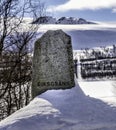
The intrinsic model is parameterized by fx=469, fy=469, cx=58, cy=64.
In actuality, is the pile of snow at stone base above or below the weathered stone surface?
below

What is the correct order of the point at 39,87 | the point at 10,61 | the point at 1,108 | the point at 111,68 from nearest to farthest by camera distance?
the point at 39,87 → the point at 10,61 → the point at 1,108 → the point at 111,68

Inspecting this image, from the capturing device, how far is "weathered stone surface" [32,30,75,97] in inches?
400

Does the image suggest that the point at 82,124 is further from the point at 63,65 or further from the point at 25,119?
Result: the point at 63,65

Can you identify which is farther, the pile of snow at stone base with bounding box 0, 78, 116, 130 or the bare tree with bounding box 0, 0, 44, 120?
the bare tree with bounding box 0, 0, 44, 120

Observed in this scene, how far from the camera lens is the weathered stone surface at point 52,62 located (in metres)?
10.2

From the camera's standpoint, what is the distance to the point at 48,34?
33.9 ft

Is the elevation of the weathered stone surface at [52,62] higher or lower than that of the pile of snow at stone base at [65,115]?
higher

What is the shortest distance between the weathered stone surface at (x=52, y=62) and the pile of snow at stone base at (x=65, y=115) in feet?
3.65

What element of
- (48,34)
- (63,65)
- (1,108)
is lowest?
(1,108)

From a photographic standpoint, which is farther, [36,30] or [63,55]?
[36,30]

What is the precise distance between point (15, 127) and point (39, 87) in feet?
8.57


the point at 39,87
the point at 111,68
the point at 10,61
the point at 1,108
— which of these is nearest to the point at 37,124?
the point at 39,87

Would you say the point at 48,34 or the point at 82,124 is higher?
the point at 48,34

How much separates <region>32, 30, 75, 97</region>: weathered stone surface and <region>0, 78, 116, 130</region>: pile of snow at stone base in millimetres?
1113
